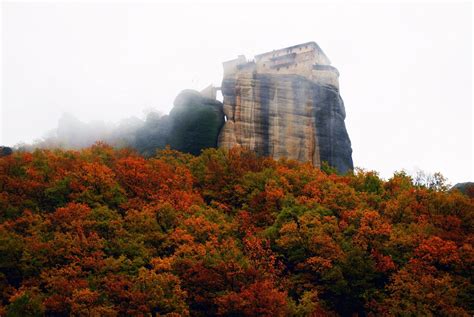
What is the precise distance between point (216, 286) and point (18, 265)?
10432mm

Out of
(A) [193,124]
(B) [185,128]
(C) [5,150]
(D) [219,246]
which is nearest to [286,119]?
(A) [193,124]

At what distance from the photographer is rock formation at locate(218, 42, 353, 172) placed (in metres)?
51.9

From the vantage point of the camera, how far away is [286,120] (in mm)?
52250

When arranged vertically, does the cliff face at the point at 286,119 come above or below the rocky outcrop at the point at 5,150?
above

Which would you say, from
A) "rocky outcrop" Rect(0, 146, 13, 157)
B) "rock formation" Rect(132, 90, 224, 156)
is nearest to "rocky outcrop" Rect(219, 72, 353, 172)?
"rock formation" Rect(132, 90, 224, 156)

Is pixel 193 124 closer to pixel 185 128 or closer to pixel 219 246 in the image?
pixel 185 128

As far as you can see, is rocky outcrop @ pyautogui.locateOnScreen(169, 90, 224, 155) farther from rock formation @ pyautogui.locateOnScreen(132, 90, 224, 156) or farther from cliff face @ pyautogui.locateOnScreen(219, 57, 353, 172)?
cliff face @ pyautogui.locateOnScreen(219, 57, 353, 172)

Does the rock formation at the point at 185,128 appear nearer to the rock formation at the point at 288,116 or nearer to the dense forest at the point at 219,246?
the rock formation at the point at 288,116

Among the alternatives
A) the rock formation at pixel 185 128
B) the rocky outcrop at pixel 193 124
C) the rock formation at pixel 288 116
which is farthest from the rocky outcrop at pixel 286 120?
the rock formation at pixel 185 128

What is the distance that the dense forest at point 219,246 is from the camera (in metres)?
24.9

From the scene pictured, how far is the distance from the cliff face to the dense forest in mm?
13132

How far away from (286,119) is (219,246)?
25.0 meters

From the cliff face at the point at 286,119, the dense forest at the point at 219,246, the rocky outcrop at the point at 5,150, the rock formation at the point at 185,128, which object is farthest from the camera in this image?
the rock formation at the point at 185,128

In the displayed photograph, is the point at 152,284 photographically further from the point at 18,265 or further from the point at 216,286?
the point at 18,265
